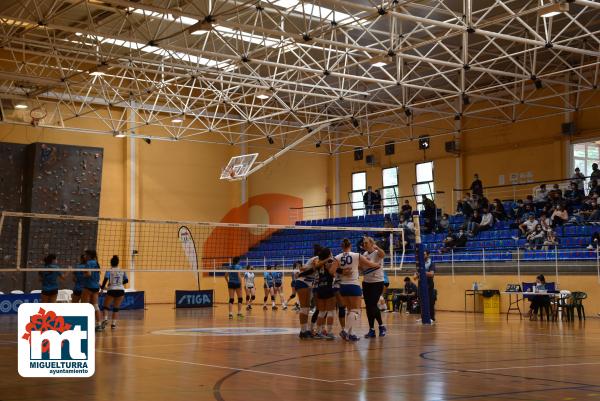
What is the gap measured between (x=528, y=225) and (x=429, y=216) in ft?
20.2

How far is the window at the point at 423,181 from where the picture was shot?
1439 inches

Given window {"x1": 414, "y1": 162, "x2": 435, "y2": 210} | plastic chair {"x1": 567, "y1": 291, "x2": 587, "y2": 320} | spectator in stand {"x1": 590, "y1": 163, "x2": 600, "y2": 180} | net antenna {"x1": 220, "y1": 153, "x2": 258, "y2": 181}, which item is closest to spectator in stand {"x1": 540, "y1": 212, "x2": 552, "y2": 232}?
spectator in stand {"x1": 590, "y1": 163, "x2": 600, "y2": 180}

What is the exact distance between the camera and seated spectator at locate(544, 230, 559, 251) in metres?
25.3

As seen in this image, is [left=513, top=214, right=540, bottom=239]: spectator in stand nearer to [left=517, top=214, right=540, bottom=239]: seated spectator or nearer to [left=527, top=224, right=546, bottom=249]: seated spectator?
[left=517, top=214, right=540, bottom=239]: seated spectator

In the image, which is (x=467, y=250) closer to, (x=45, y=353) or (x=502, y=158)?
(x=502, y=158)

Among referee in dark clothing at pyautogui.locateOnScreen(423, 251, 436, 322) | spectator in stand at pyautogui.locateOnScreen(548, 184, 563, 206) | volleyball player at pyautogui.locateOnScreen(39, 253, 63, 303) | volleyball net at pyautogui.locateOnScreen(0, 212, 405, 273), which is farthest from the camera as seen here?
volleyball net at pyautogui.locateOnScreen(0, 212, 405, 273)

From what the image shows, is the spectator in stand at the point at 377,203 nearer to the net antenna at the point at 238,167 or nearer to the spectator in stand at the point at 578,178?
the net antenna at the point at 238,167

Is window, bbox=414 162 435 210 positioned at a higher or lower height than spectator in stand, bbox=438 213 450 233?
higher

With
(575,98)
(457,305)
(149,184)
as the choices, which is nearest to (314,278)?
(457,305)

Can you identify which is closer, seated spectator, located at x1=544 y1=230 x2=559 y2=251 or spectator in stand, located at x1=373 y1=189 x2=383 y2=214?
seated spectator, located at x1=544 y1=230 x2=559 y2=251

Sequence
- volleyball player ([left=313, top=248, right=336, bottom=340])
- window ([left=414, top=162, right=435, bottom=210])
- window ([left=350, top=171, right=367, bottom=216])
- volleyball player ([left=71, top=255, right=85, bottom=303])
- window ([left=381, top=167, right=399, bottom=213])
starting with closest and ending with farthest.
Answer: volleyball player ([left=313, top=248, right=336, bottom=340]) → volleyball player ([left=71, top=255, right=85, bottom=303]) → window ([left=414, top=162, right=435, bottom=210]) → window ([left=381, top=167, right=399, bottom=213]) → window ([left=350, top=171, right=367, bottom=216])

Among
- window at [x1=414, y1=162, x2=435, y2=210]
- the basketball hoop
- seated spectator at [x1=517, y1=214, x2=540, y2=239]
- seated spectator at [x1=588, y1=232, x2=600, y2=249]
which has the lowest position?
seated spectator at [x1=588, y1=232, x2=600, y2=249]

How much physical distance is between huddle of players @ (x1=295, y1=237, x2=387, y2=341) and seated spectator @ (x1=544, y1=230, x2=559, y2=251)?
11.8 metres

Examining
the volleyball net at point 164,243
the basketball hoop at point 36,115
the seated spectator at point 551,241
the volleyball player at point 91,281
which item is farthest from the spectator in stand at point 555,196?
the basketball hoop at point 36,115
